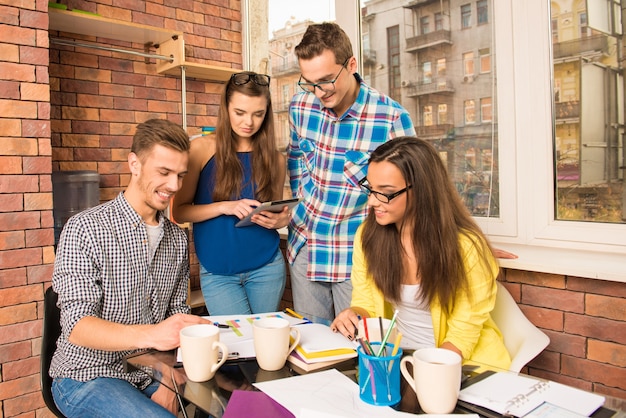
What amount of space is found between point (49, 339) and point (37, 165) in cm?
107

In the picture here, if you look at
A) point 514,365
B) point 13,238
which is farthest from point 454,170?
point 13,238

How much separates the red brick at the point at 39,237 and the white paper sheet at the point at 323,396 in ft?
5.50

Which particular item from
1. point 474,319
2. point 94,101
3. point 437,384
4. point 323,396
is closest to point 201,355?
point 323,396

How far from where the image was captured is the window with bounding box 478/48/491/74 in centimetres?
216

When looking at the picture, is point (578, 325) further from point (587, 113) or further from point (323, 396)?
point (323, 396)

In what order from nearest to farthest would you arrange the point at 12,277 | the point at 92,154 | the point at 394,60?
1. the point at 12,277
2. the point at 394,60
3. the point at 92,154

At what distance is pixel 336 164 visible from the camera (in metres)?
1.93

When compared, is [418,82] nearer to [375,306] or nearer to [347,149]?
[347,149]

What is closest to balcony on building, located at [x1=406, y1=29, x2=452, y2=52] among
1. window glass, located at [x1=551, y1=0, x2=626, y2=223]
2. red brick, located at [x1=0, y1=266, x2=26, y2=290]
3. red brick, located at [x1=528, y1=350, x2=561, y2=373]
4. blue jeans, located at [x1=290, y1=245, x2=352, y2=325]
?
window glass, located at [x1=551, y1=0, x2=626, y2=223]

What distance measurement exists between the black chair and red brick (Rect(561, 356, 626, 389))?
1.66 m

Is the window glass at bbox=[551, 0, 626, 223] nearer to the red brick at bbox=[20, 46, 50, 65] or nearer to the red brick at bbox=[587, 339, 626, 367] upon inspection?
the red brick at bbox=[587, 339, 626, 367]

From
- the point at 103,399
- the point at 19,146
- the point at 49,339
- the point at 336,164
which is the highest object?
the point at 19,146

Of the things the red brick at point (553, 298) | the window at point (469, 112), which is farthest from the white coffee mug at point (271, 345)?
the window at point (469, 112)

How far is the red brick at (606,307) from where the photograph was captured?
1715 millimetres
